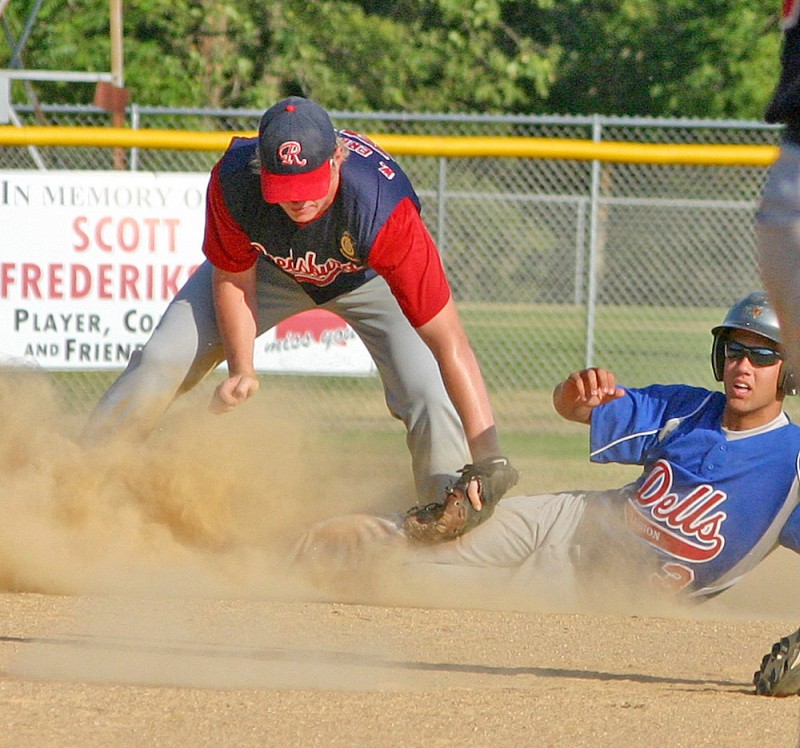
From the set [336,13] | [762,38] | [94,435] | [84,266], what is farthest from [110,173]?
[762,38]

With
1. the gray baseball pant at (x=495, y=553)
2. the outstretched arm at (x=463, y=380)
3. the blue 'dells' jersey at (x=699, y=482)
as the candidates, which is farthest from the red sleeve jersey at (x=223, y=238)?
the blue 'dells' jersey at (x=699, y=482)

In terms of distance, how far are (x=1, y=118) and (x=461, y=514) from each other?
20.5 ft

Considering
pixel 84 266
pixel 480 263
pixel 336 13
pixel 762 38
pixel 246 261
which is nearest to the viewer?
pixel 246 261

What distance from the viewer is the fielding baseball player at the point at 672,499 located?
15.0 feet

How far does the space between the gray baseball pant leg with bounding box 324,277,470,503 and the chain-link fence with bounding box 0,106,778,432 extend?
12.1 feet

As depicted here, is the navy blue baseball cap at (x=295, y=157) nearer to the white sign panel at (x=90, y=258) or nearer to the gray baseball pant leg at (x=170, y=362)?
the gray baseball pant leg at (x=170, y=362)

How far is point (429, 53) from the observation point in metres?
20.2

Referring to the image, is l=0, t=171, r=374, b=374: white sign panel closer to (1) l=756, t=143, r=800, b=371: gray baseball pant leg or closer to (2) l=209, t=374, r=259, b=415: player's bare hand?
(2) l=209, t=374, r=259, b=415: player's bare hand

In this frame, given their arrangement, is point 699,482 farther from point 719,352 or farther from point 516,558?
point 516,558

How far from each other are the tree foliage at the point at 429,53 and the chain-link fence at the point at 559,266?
3.18 meters

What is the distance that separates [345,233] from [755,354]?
139 cm

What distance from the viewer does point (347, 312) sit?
5.36 meters

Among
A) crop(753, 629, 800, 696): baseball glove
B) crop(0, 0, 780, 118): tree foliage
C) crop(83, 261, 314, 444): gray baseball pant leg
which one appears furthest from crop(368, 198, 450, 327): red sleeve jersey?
crop(0, 0, 780, 118): tree foliage

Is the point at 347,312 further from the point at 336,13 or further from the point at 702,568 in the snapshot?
the point at 336,13
